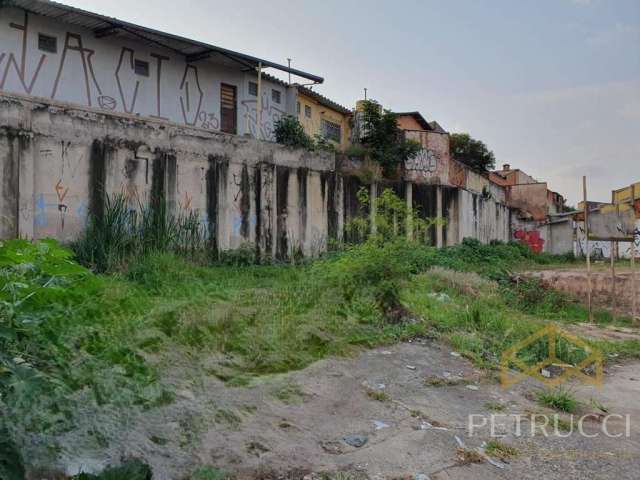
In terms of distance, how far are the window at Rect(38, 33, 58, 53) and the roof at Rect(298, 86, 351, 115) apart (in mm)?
8014

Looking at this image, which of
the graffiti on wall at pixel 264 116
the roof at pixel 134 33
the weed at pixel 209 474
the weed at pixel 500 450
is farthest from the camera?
the graffiti on wall at pixel 264 116

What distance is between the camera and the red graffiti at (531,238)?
2483 centimetres

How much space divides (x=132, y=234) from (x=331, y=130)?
14.4 m

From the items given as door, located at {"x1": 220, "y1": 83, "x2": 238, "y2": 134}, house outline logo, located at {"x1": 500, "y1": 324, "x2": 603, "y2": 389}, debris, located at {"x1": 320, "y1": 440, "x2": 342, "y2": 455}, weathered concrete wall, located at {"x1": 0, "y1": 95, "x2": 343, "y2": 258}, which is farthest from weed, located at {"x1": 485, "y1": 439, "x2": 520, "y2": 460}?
door, located at {"x1": 220, "y1": 83, "x2": 238, "y2": 134}

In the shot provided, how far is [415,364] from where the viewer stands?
4941 millimetres

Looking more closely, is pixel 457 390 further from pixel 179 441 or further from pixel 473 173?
pixel 473 173

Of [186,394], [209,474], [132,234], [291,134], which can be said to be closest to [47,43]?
[291,134]

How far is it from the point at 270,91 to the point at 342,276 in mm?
12496

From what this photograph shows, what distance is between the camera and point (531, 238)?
25047 mm

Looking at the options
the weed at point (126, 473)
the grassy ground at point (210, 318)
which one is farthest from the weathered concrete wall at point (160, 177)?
the weed at point (126, 473)

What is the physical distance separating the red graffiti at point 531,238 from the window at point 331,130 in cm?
926

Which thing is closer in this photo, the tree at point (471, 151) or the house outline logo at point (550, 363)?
the house outline logo at point (550, 363)

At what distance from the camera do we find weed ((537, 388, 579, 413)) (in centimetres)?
423

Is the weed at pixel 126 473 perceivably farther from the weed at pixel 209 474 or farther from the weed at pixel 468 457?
the weed at pixel 468 457
